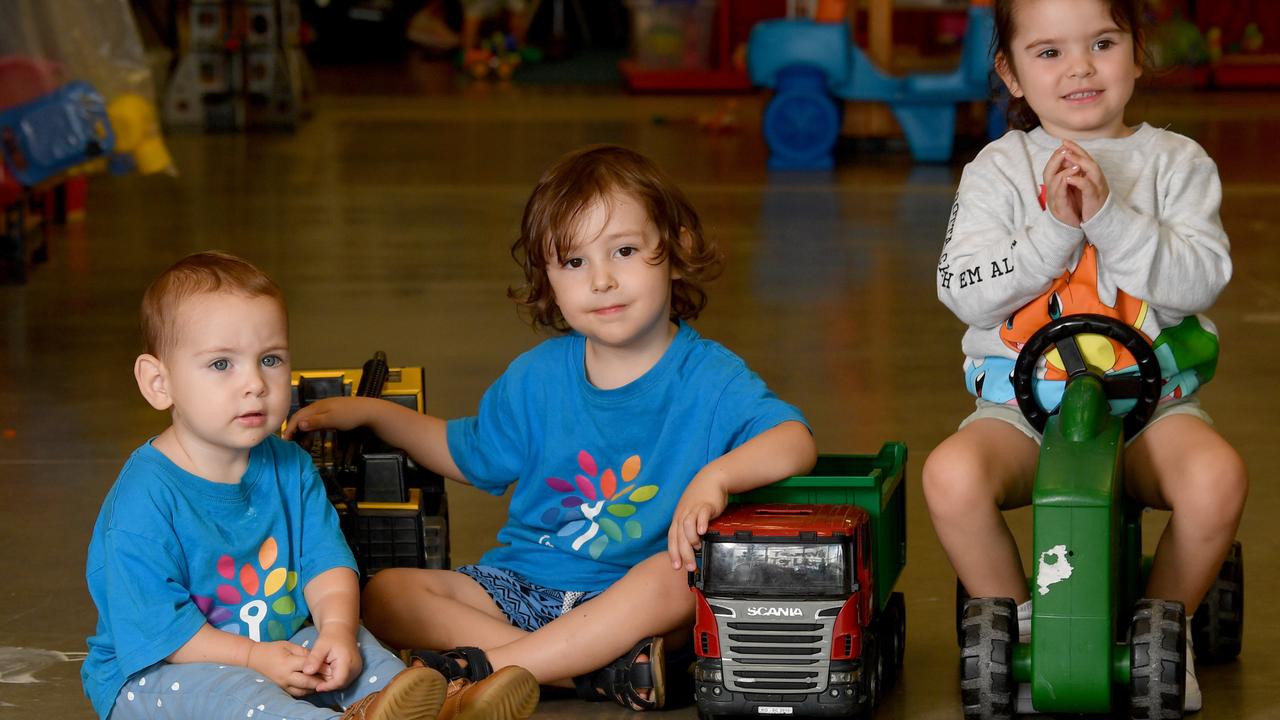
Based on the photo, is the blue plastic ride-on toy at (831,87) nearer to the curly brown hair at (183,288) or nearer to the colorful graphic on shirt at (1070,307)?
the colorful graphic on shirt at (1070,307)

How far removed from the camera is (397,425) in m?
2.85

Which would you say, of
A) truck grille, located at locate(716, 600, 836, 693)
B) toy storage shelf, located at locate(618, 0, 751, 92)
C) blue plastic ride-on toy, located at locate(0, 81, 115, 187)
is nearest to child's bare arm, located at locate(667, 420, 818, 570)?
truck grille, located at locate(716, 600, 836, 693)

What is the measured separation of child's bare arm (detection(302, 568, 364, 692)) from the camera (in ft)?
7.39

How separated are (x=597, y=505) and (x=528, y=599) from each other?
0.60 feet

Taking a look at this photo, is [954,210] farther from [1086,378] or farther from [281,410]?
[281,410]

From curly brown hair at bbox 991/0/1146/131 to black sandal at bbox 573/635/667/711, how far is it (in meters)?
1.05

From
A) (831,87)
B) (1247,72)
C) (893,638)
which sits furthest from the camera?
(1247,72)

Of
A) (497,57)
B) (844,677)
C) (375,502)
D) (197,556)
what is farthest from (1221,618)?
(497,57)

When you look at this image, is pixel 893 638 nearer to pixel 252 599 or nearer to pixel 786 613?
pixel 786 613

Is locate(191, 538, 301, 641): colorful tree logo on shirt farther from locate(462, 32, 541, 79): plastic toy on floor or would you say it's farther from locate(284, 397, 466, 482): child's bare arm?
locate(462, 32, 541, 79): plastic toy on floor

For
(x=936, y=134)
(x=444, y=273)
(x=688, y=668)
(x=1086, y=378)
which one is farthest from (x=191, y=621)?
(x=936, y=134)

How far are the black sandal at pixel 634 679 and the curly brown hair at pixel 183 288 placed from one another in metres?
0.72

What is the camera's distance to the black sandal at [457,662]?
2467mm

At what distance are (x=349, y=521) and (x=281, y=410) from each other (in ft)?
1.21
